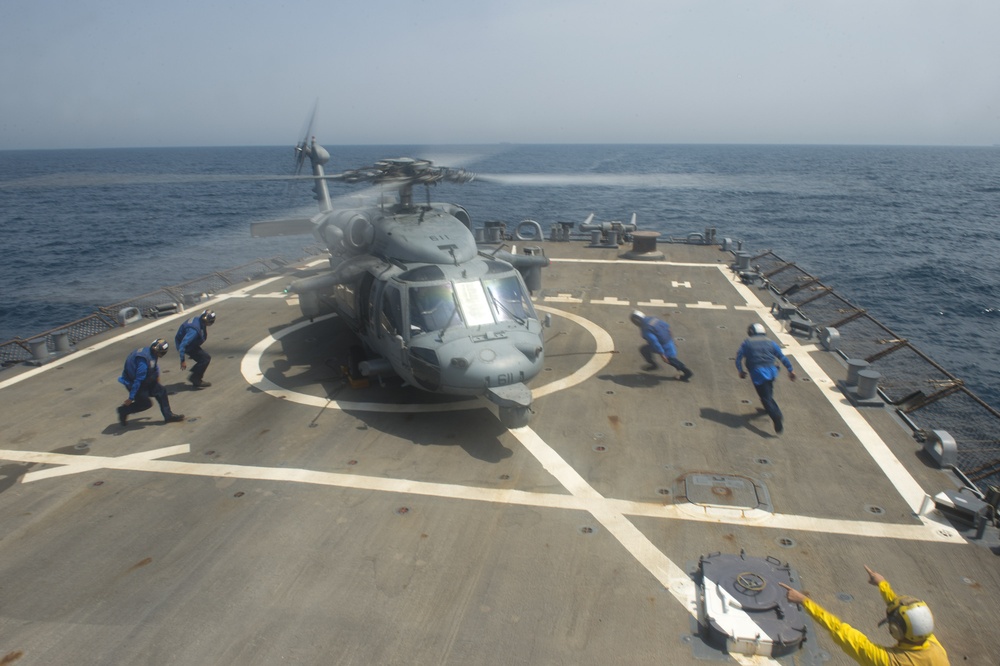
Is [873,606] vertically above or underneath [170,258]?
above

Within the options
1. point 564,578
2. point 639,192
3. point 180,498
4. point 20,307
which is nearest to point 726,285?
point 564,578

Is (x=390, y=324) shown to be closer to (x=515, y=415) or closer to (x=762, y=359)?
(x=515, y=415)

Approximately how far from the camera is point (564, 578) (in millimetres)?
7391

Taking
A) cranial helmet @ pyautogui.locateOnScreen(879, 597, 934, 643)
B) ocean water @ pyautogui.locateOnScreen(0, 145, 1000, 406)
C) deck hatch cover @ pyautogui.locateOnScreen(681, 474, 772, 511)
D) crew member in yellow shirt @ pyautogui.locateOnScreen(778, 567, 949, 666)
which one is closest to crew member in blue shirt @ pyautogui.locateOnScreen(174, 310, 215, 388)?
ocean water @ pyautogui.locateOnScreen(0, 145, 1000, 406)

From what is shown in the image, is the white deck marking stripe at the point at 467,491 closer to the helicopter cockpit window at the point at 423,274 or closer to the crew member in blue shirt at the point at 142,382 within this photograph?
the crew member in blue shirt at the point at 142,382

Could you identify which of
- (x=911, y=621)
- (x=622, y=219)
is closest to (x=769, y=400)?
(x=911, y=621)

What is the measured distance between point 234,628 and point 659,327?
997 cm

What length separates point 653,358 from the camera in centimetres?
1438

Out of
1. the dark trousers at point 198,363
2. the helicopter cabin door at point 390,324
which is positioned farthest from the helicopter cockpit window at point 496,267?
the dark trousers at point 198,363

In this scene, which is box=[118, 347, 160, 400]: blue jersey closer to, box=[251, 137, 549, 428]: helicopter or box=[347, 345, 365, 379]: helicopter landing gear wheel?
box=[251, 137, 549, 428]: helicopter

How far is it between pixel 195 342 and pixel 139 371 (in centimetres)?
185

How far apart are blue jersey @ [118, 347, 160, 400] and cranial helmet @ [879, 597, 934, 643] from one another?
1170cm

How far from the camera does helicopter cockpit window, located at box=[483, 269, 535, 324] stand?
11602 mm

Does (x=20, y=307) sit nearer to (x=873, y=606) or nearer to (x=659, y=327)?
(x=659, y=327)
